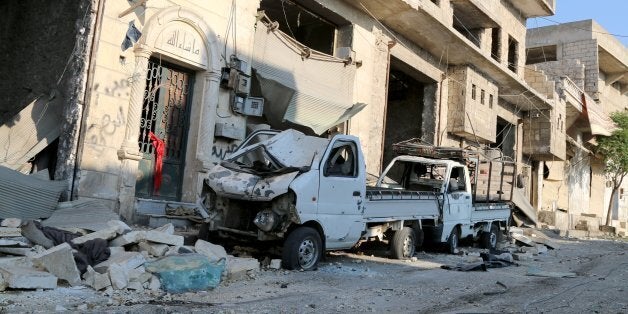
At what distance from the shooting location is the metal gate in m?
9.51

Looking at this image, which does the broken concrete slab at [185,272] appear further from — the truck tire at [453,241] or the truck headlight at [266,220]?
the truck tire at [453,241]

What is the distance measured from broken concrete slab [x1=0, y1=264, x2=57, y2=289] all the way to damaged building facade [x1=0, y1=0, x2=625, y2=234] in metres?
3.34

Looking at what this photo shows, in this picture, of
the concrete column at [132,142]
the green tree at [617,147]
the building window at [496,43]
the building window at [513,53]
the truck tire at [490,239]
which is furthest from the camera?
the green tree at [617,147]

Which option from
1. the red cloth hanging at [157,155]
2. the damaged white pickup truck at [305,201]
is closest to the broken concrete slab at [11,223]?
the damaged white pickup truck at [305,201]

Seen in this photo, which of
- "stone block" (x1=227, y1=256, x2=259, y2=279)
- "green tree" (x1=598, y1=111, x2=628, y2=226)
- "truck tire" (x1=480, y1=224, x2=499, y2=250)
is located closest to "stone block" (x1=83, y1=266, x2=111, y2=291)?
"stone block" (x1=227, y1=256, x2=259, y2=279)

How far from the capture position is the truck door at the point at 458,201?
10258 millimetres

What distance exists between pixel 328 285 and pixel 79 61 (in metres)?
5.53

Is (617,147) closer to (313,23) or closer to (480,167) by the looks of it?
(480,167)

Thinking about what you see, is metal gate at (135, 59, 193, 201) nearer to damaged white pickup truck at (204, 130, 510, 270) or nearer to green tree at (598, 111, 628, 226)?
damaged white pickup truck at (204, 130, 510, 270)

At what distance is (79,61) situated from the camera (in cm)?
834

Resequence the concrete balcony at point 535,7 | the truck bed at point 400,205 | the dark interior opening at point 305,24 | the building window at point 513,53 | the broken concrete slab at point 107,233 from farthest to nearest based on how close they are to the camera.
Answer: the building window at point 513,53 < the concrete balcony at point 535,7 < the dark interior opening at point 305,24 < the truck bed at point 400,205 < the broken concrete slab at point 107,233

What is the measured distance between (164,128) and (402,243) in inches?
195

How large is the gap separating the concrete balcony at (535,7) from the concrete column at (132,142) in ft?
59.6

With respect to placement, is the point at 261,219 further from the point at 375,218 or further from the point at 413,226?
the point at 413,226
